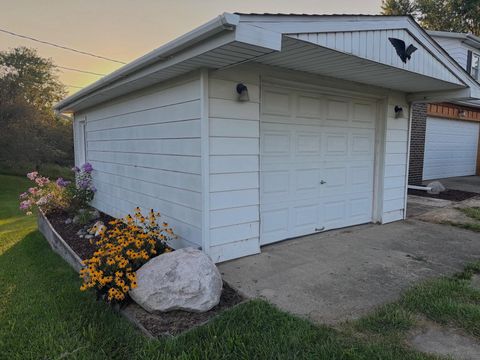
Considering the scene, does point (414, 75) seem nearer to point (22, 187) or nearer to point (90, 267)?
point (90, 267)

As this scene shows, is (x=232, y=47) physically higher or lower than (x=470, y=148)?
higher

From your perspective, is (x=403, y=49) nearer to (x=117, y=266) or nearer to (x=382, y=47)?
(x=382, y=47)

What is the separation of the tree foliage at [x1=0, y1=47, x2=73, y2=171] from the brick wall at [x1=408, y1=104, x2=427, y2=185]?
16.2 metres

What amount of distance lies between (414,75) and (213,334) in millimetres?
4292

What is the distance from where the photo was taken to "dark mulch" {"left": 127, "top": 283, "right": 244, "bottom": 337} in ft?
8.59

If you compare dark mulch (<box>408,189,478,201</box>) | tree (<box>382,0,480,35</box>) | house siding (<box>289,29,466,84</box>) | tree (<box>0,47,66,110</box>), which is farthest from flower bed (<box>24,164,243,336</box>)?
tree (<box>382,0,480,35</box>)

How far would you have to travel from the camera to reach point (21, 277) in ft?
13.5

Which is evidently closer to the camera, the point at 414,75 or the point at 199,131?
the point at 199,131

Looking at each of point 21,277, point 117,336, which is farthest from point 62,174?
point 117,336

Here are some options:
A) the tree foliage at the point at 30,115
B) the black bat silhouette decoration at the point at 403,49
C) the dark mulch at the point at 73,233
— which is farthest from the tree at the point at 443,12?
the dark mulch at the point at 73,233

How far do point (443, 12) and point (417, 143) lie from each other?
14.6m

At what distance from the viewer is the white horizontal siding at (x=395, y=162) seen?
5961 millimetres

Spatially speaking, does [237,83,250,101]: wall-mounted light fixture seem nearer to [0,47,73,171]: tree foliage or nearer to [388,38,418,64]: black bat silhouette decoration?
[388,38,418,64]: black bat silhouette decoration

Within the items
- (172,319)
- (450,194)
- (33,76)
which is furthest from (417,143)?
(33,76)
